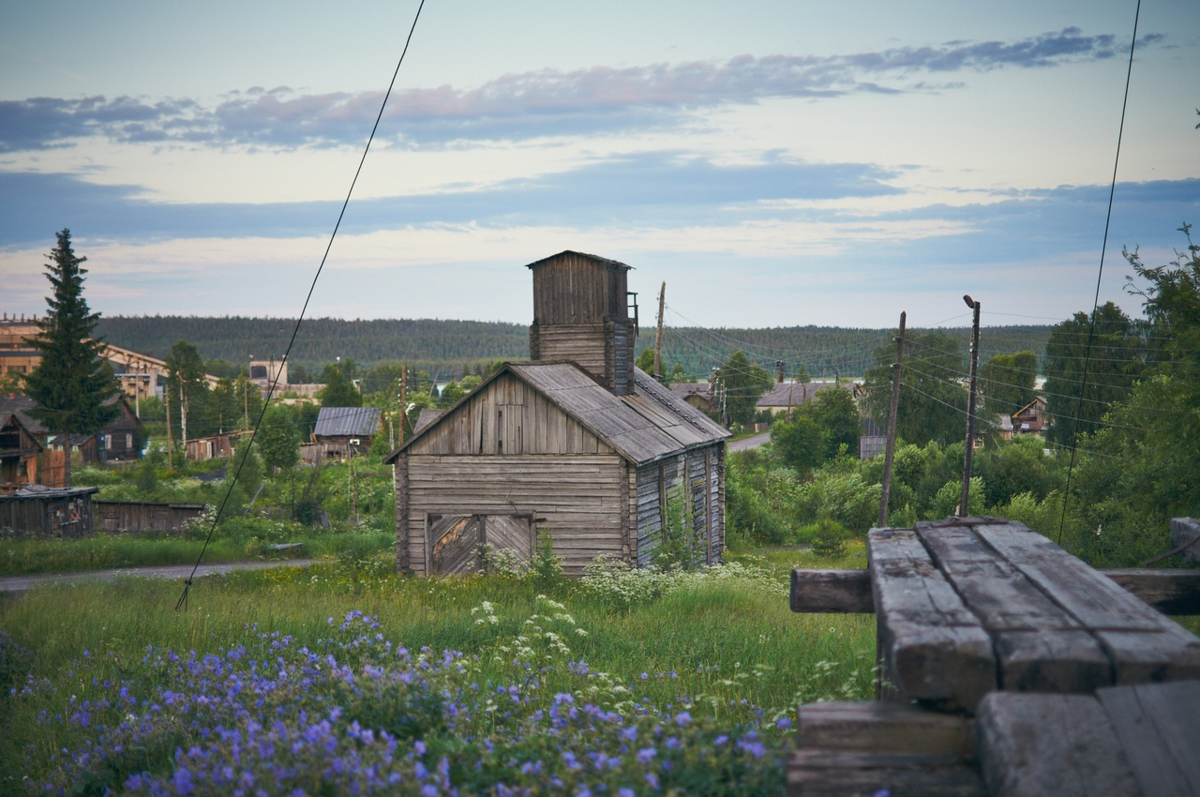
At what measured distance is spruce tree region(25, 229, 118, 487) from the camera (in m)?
49.9

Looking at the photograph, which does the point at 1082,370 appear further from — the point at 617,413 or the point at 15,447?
the point at 15,447

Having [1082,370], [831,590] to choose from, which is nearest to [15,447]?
[831,590]

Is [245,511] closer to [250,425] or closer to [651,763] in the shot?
[250,425]

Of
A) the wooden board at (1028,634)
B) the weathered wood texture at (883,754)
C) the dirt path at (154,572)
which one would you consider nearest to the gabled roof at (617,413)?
the dirt path at (154,572)

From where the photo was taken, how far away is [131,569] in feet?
92.6

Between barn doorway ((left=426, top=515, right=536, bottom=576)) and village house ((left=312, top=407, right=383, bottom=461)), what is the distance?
2164 inches

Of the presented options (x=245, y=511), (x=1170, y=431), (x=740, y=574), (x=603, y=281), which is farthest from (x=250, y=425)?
(x=1170, y=431)

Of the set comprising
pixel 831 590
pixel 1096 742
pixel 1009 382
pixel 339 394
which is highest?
pixel 1009 382

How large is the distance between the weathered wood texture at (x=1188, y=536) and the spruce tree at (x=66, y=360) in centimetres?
5494

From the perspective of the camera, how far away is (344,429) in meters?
76.7

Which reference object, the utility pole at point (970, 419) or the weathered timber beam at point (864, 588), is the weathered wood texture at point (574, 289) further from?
the weathered timber beam at point (864, 588)

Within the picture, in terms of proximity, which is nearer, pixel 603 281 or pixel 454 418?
pixel 454 418

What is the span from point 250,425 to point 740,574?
62.6 m

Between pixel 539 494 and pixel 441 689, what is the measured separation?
17.6 meters
